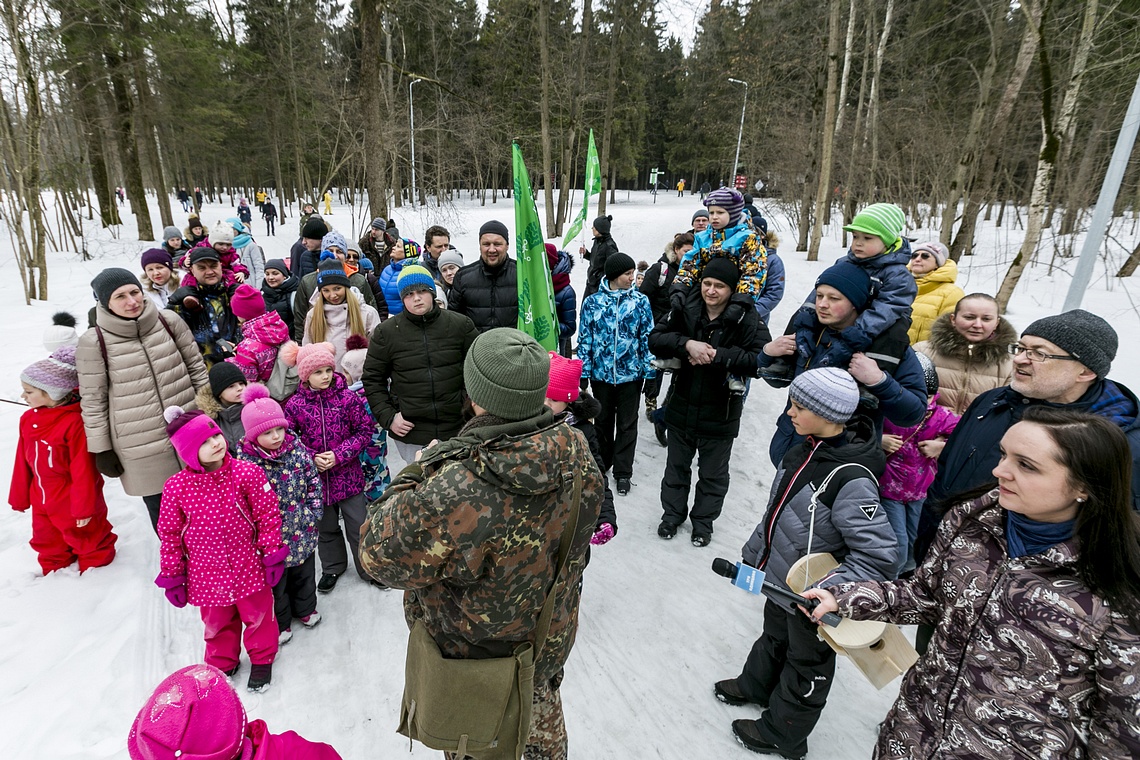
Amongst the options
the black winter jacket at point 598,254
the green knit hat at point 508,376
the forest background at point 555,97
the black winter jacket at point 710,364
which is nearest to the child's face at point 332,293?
the black winter jacket at point 710,364

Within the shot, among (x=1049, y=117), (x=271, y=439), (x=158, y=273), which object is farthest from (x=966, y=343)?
(x=158, y=273)

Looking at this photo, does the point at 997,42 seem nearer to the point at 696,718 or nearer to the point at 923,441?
the point at 923,441

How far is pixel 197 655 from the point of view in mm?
3182

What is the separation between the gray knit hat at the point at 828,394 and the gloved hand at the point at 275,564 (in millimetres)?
2815

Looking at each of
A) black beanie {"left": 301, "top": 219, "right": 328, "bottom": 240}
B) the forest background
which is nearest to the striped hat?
black beanie {"left": 301, "top": 219, "right": 328, "bottom": 240}

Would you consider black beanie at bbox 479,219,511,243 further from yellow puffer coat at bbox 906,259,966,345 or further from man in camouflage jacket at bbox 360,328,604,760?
yellow puffer coat at bbox 906,259,966,345

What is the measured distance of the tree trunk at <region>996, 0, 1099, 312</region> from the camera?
6.30m

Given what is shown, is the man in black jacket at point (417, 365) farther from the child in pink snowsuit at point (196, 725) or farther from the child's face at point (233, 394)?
the child in pink snowsuit at point (196, 725)

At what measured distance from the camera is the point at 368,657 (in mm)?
3197

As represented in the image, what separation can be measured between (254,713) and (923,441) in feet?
13.7

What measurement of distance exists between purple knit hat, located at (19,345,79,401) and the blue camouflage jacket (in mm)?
3593

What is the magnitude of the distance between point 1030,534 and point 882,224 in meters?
2.16

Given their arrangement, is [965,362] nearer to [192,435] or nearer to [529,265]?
[529,265]

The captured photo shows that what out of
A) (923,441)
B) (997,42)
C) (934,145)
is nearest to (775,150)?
(934,145)
